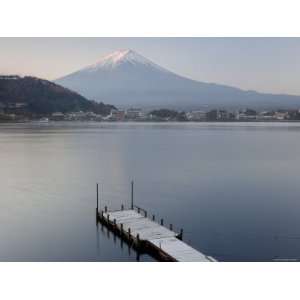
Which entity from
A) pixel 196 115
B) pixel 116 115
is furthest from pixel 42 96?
pixel 196 115

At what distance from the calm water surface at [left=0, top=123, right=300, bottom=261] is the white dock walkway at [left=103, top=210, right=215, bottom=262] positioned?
0.22 meters

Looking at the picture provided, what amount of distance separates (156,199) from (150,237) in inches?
98.0

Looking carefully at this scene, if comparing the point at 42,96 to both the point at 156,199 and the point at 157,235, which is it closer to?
the point at 156,199

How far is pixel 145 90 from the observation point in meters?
17.5

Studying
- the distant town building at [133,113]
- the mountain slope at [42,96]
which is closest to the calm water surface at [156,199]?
the mountain slope at [42,96]

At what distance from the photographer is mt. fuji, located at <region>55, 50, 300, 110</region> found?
14219mm

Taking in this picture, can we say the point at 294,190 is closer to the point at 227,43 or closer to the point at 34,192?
the point at 227,43

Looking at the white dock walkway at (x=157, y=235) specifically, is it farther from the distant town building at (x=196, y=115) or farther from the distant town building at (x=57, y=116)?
the distant town building at (x=196, y=115)

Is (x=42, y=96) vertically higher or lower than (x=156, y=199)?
higher

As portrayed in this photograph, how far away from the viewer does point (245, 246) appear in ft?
16.0

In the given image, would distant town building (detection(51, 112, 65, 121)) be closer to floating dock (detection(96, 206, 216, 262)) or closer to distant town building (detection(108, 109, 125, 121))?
distant town building (detection(108, 109, 125, 121))

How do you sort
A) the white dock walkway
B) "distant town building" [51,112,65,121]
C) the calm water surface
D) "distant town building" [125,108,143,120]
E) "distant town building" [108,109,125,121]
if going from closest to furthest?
the white dock walkway < the calm water surface < "distant town building" [108,109,125,121] < "distant town building" [51,112,65,121] < "distant town building" [125,108,143,120]

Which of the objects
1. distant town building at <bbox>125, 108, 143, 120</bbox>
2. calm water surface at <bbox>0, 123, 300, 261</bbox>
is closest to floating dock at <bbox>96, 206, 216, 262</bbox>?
calm water surface at <bbox>0, 123, 300, 261</bbox>

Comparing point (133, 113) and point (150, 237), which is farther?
point (133, 113)
